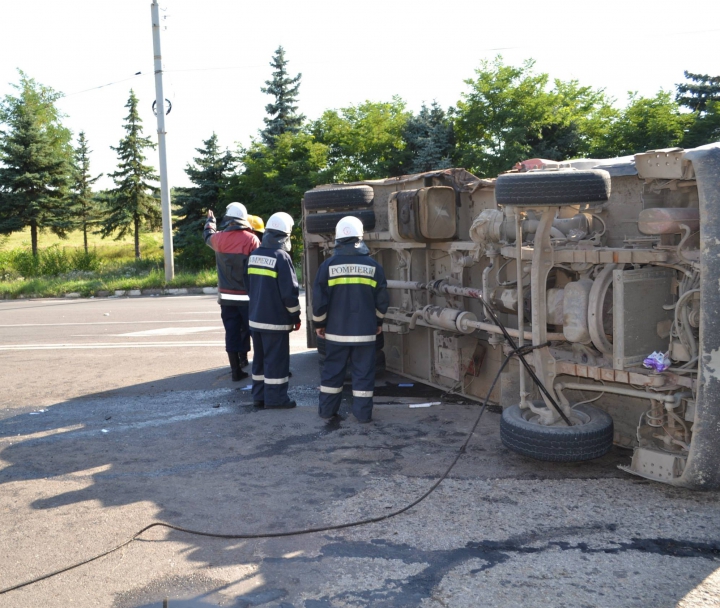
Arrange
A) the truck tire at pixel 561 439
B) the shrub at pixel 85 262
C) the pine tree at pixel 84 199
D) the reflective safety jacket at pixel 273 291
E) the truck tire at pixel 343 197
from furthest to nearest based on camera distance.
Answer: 1. the pine tree at pixel 84 199
2. the shrub at pixel 85 262
3. the truck tire at pixel 343 197
4. the reflective safety jacket at pixel 273 291
5. the truck tire at pixel 561 439

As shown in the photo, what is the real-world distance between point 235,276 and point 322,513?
4.19 meters

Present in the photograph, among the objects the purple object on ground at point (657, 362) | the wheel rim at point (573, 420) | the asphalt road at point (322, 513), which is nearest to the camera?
the asphalt road at point (322, 513)

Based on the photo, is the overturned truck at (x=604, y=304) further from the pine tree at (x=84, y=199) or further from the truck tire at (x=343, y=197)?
the pine tree at (x=84, y=199)

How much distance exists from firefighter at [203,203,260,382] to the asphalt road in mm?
904

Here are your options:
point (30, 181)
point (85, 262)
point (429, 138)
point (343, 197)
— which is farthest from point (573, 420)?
point (30, 181)

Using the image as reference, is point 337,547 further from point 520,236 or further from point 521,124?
point 521,124

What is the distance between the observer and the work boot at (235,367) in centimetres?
855

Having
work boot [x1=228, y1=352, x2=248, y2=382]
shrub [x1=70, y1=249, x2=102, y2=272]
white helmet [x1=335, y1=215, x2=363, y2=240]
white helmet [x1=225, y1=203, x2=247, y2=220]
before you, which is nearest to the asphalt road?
work boot [x1=228, y1=352, x2=248, y2=382]

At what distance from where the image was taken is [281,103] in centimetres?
3738

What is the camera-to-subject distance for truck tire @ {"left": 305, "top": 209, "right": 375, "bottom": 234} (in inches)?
326

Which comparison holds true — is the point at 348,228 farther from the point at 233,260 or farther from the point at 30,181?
the point at 30,181

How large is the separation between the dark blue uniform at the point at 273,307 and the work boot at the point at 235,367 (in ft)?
4.44

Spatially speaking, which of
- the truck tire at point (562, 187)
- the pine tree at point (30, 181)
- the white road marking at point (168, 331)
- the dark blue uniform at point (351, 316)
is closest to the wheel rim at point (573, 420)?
the truck tire at point (562, 187)

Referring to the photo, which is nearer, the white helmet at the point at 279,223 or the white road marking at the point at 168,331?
the white helmet at the point at 279,223
